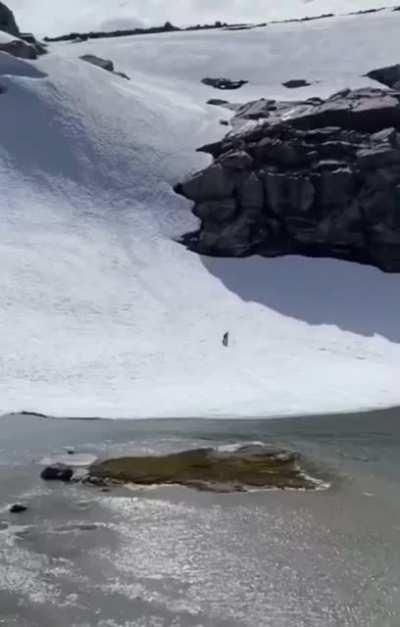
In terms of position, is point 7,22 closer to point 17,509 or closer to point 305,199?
point 305,199

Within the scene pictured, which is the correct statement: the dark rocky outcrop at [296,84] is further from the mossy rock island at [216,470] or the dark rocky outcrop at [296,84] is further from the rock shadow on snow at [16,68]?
the mossy rock island at [216,470]

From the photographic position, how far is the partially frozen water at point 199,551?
13.5m

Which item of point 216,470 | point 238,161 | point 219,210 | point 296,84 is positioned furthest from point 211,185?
point 216,470

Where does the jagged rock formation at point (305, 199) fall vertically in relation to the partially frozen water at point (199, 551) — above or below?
above

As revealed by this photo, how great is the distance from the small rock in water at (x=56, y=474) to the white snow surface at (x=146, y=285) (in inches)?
291

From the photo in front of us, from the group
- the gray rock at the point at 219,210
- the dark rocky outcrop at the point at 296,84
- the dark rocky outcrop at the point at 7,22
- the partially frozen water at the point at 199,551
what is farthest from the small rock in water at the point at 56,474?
the dark rocky outcrop at the point at 7,22

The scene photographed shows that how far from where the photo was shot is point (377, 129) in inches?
1987

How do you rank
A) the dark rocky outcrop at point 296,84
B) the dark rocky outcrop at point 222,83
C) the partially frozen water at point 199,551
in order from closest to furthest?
1. the partially frozen water at point 199,551
2. the dark rocky outcrop at point 296,84
3. the dark rocky outcrop at point 222,83

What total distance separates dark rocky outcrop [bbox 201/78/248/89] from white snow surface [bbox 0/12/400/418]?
1369 millimetres

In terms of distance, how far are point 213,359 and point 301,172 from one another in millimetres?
16400

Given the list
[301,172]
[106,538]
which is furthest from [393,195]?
[106,538]

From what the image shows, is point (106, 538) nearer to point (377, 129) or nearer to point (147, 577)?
point (147, 577)

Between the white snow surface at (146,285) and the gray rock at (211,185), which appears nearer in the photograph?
the white snow surface at (146,285)

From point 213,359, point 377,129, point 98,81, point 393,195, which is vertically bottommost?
point 213,359
